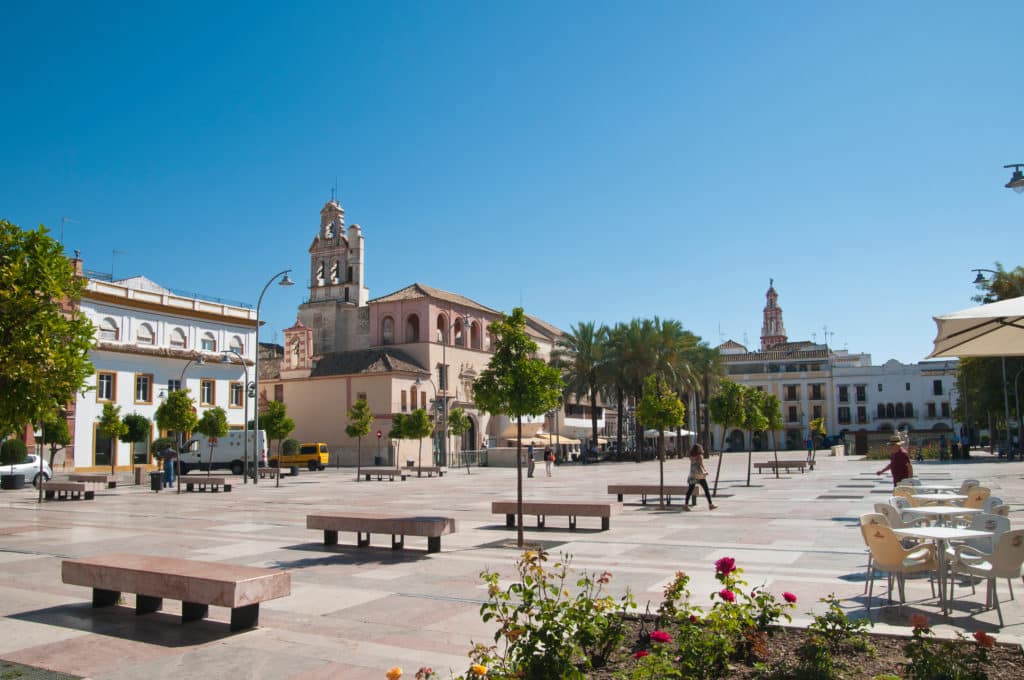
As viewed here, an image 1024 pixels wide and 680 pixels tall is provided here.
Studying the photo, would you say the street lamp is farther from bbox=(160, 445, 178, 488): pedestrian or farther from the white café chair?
bbox=(160, 445, 178, 488): pedestrian

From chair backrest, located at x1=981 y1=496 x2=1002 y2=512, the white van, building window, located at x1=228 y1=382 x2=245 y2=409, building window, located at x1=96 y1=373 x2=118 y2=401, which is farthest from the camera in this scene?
building window, located at x1=228 y1=382 x2=245 y2=409

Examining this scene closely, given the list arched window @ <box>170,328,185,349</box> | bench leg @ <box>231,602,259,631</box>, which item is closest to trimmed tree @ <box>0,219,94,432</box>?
bench leg @ <box>231,602,259,631</box>

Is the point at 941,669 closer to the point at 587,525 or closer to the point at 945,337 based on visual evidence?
the point at 945,337

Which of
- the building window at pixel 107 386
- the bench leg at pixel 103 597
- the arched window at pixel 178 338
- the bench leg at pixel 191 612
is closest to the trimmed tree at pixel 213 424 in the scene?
the building window at pixel 107 386

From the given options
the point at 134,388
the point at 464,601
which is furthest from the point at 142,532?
the point at 134,388

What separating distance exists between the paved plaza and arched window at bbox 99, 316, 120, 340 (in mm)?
26524

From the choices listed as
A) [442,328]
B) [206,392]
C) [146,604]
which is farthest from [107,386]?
[146,604]

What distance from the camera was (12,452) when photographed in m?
35.8

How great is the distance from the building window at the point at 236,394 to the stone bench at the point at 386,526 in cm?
4251

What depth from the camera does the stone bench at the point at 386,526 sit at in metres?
11.1

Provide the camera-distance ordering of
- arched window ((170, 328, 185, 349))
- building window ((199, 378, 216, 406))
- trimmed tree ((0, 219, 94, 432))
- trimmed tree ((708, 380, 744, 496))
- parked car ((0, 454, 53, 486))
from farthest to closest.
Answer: building window ((199, 378, 216, 406)), arched window ((170, 328, 185, 349)), parked car ((0, 454, 53, 486)), trimmed tree ((708, 380, 744, 496)), trimmed tree ((0, 219, 94, 432))

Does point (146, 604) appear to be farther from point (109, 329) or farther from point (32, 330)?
point (109, 329)

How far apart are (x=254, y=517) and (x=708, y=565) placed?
11291mm

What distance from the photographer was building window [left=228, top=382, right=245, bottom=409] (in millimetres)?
52188
